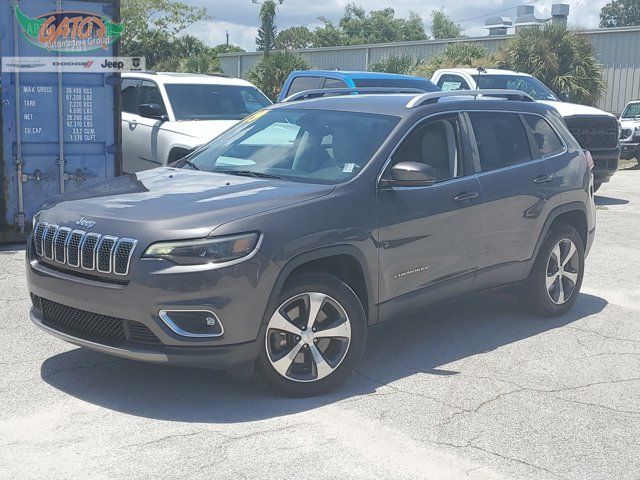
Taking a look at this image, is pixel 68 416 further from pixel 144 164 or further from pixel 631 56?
pixel 631 56

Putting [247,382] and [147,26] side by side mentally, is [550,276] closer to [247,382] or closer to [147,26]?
[247,382]

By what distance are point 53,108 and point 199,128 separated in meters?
2.01

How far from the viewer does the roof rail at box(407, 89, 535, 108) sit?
19.5 ft

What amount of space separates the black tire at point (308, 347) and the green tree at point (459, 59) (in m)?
21.9

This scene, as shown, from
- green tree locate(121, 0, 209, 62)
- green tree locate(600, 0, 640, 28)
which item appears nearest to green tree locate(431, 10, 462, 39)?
green tree locate(600, 0, 640, 28)

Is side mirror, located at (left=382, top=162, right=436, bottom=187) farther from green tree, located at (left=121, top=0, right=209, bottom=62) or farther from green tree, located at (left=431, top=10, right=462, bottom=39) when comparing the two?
green tree, located at (left=431, top=10, right=462, bottom=39)

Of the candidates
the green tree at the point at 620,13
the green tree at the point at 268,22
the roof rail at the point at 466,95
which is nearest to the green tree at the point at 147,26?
the green tree at the point at 268,22

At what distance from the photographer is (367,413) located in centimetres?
486

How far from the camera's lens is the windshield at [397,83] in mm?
12625

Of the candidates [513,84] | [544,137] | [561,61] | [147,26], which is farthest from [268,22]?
[544,137]

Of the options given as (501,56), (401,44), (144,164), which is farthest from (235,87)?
(401,44)

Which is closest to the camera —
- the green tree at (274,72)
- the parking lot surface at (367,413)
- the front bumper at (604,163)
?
the parking lot surface at (367,413)

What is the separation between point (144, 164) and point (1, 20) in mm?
3105

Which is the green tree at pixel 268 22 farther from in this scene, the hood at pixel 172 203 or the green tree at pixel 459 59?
the hood at pixel 172 203
